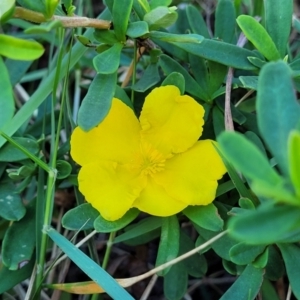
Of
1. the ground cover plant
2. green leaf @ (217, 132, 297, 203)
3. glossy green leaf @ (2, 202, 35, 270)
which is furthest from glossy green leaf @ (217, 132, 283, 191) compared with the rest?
glossy green leaf @ (2, 202, 35, 270)

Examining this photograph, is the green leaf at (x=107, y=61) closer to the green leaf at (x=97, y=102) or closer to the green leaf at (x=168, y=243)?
the green leaf at (x=97, y=102)

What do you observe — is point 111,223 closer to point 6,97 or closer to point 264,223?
point 6,97

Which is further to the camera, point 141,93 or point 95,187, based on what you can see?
point 141,93

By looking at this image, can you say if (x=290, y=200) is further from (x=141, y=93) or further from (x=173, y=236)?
(x=141, y=93)

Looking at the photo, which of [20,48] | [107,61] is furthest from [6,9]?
[107,61]

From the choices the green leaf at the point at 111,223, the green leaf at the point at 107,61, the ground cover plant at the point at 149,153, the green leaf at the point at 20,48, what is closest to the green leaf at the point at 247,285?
the ground cover plant at the point at 149,153

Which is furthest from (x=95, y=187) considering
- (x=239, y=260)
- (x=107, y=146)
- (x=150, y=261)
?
(x=150, y=261)

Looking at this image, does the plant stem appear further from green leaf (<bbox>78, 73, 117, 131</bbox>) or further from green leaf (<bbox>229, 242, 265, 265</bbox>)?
green leaf (<bbox>229, 242, 265, 265</bbox>)
